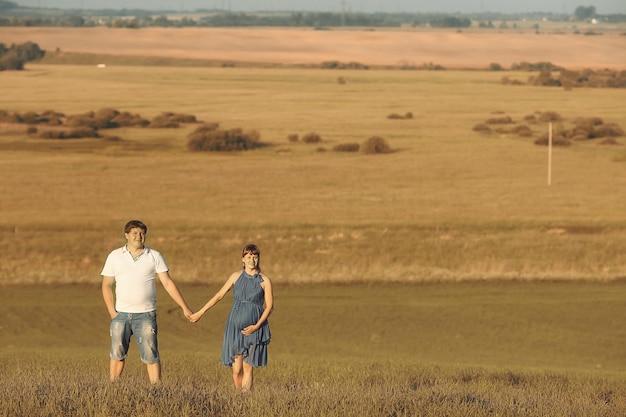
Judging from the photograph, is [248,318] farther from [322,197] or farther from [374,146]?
[374,146]

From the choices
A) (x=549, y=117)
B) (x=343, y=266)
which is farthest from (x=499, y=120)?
(x=343, y=266)

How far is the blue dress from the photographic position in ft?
29.6

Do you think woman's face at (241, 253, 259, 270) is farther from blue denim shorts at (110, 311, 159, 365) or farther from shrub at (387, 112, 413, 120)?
shrub at (387, 112, 413, 120)

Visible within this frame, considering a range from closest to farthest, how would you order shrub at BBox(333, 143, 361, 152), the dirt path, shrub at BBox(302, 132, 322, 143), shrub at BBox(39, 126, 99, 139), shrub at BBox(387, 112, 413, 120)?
shrub at BBox(333, 143, 361, 152) → shrub at BBox(302, 132, 322, 143) → shrub at BBox(39, 126, 99, 139) → shrub at BBox(387, 112, 413, 120) → the dirt path

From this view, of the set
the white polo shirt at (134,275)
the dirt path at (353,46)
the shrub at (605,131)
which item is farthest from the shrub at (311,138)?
the dirt path at (353,46)

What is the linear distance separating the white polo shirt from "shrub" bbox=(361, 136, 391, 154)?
39714 mm

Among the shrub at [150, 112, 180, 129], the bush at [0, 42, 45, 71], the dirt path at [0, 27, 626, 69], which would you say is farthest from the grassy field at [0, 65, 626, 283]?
the dirt path at [0, 27, 626, 69]

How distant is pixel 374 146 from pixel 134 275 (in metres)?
40.3

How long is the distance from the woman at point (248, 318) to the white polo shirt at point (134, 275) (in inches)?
20.9

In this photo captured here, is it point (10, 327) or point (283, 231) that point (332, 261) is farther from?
point (10, 327)

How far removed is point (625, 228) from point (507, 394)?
21.4 metres

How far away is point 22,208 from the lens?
3184 centimetres

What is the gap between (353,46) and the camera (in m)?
153

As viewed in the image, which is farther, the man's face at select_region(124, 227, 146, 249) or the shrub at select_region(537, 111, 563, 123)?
the shrub at select_region(537, 111, 563, 123)
